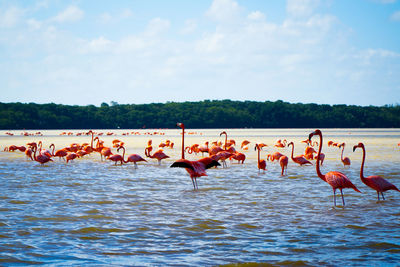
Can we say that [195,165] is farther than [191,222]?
Yes

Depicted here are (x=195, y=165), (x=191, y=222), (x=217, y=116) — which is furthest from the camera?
(x=217, y=116)

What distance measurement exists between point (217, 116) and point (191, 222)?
10219 cm

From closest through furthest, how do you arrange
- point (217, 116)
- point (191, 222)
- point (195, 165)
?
point (191, 222)
point (195, 165)
point (217, 116)

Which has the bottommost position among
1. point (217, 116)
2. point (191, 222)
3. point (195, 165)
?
point (191, 222)

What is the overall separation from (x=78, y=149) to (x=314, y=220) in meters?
14.6

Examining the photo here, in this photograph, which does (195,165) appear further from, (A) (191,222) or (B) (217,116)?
(B) (217,116)

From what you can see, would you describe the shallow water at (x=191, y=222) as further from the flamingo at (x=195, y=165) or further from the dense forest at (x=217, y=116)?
the dense forest at (x=217, y=116)

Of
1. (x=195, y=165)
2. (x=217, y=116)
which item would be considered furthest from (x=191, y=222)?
(x=217, y=116)

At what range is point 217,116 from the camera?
10869 centimetres

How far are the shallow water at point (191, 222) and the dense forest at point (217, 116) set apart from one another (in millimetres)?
87163

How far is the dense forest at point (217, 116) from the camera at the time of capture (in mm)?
99062

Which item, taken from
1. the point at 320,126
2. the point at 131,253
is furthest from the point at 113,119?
the point at 131,253

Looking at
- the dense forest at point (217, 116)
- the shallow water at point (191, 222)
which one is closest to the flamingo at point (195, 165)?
the shallow water at point (191, 222)

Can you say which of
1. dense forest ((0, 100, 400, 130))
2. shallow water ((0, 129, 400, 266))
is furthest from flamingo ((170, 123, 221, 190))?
dense forest ((0, 100, 400, 130))
